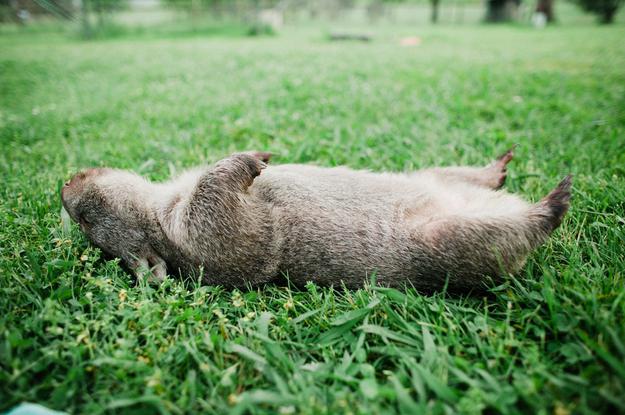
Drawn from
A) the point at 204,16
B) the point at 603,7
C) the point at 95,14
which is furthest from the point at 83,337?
the point at 603,7

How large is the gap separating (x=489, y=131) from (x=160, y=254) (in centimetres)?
421

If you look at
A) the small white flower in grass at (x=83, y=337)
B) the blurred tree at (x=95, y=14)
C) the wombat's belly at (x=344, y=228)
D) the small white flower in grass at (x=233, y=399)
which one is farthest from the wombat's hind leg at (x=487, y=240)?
the blurred tree at (x=95, y=14)

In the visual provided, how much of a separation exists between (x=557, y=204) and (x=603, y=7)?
3088 cm

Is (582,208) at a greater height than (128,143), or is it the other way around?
(128,143)

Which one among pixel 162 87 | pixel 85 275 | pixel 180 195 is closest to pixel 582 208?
pixel 180 195

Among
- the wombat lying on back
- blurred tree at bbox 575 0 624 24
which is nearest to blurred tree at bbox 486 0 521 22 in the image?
blurred tree at bbox 575 0 624 24

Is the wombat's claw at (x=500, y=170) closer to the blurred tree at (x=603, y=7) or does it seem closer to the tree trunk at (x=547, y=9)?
the tree trunk at (x=547, y=9)

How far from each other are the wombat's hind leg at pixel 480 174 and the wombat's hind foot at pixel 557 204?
0.76m

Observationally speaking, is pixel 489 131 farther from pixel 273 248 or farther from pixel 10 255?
pixel 10 255

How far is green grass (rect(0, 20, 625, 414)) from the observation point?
1.93 m

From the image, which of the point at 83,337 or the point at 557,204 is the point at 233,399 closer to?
the point at 83,337

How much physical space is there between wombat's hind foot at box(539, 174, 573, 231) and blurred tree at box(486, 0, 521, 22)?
31.2 m

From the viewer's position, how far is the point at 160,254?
301 centimetres

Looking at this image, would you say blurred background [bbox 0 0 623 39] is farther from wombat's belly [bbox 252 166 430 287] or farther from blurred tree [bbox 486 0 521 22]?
wombat's belly [bbox 252 166 430 287]
